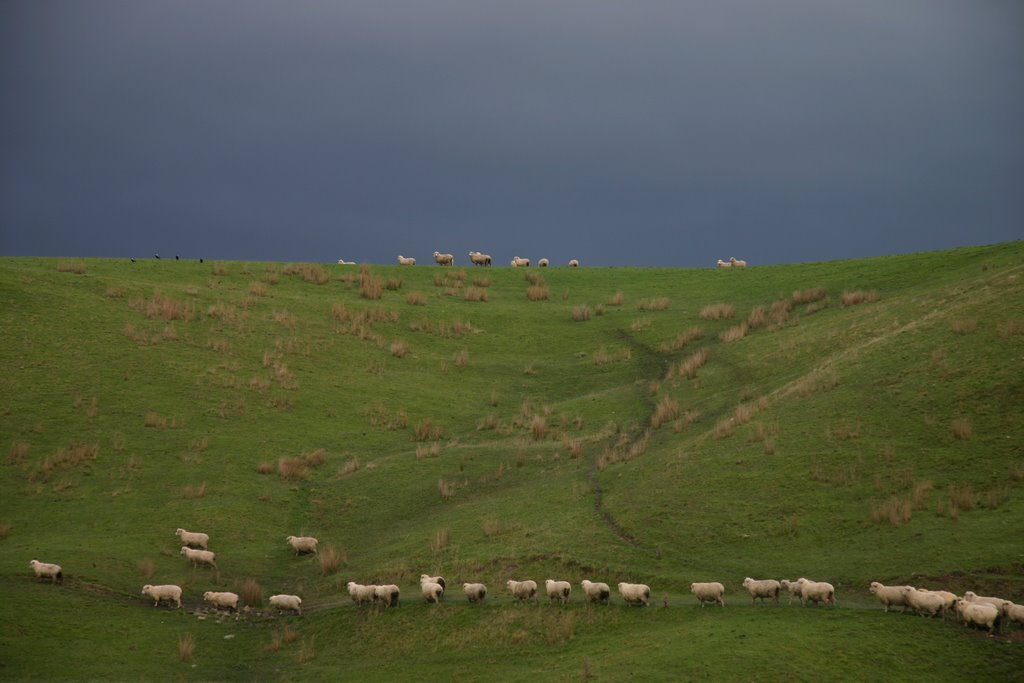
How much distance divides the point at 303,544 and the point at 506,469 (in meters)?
10.5

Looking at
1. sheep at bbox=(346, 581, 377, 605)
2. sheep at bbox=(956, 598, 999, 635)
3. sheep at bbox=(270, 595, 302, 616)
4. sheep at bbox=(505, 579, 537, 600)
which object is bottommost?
sheep at bbox=(270, 595, 302, 616)

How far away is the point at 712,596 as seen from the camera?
26344mm

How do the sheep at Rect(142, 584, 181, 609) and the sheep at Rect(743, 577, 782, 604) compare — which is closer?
the sheep at Rect(743, 577, 782, 604)

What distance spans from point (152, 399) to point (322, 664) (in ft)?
76.7

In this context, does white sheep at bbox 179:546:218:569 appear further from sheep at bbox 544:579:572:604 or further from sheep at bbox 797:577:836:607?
sheep at bbox 797:577:836:607

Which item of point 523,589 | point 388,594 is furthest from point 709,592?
point 388,594

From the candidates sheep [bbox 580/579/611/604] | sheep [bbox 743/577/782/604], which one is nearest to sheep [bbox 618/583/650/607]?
sheep [bbox 580/579/611/604]

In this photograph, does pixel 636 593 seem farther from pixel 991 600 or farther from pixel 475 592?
pixel 991 600

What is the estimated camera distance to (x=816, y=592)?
25.5m

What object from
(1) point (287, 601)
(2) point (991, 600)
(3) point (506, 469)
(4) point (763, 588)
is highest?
(3) point (506, 469)

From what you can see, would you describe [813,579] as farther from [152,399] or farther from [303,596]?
[152,399]

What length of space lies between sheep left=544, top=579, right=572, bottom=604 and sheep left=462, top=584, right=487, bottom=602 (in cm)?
192

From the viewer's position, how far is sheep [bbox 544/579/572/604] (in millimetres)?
27344

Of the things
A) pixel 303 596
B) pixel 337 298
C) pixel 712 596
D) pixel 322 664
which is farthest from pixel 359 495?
pixel 337 298
